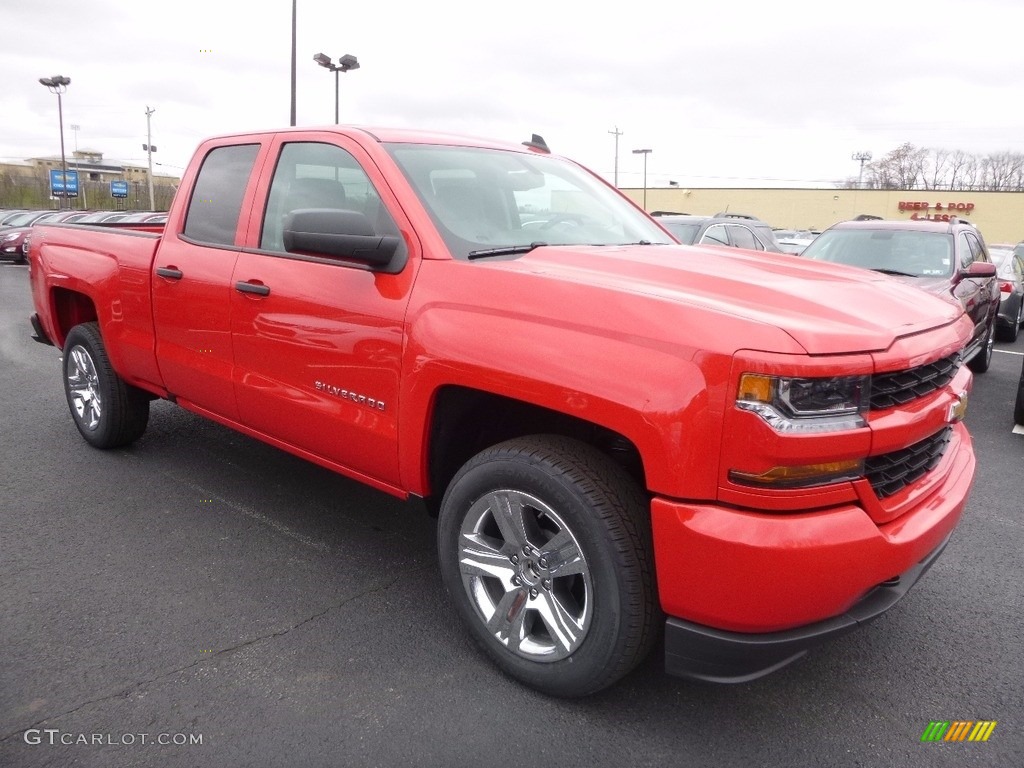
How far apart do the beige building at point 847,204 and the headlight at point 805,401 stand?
57.0 m

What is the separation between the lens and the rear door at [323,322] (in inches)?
117

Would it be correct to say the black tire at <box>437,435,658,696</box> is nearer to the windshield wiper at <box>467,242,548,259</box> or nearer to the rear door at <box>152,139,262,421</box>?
the windshield wiper at <box>467,242,548,259</box>

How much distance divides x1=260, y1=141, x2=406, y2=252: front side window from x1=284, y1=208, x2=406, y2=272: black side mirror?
14cm

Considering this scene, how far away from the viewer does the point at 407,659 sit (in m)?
2.90

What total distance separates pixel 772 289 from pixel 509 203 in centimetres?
126

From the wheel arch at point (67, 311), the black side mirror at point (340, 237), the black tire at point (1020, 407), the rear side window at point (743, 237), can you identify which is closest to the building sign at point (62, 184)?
the rear side window at point (743, 237)

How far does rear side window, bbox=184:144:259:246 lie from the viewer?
12.5 feet

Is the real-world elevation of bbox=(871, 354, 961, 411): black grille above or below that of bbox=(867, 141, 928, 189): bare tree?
below

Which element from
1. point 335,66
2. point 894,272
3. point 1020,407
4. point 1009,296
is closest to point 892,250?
point 894,272

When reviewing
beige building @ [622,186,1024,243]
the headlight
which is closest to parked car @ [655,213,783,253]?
the headlight

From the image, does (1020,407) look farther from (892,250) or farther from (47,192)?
(47,192)

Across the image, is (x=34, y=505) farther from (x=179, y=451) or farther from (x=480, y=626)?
(x=480, y=626)

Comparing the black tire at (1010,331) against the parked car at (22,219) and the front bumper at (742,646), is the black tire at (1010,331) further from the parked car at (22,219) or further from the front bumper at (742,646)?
the parked car at (22,219)

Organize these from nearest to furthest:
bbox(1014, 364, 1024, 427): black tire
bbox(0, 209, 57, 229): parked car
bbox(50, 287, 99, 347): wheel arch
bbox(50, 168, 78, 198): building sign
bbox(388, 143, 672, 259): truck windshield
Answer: bbox(388, 143, 672, 259): truck windshield, bbox(50, 287, 99, 347): wheel arch, bbox(1014, 364, 1024, 427): black tire, bbox(0, 209, 57, 229): parked car, bbox(50, 168, 78, 198): building sign
